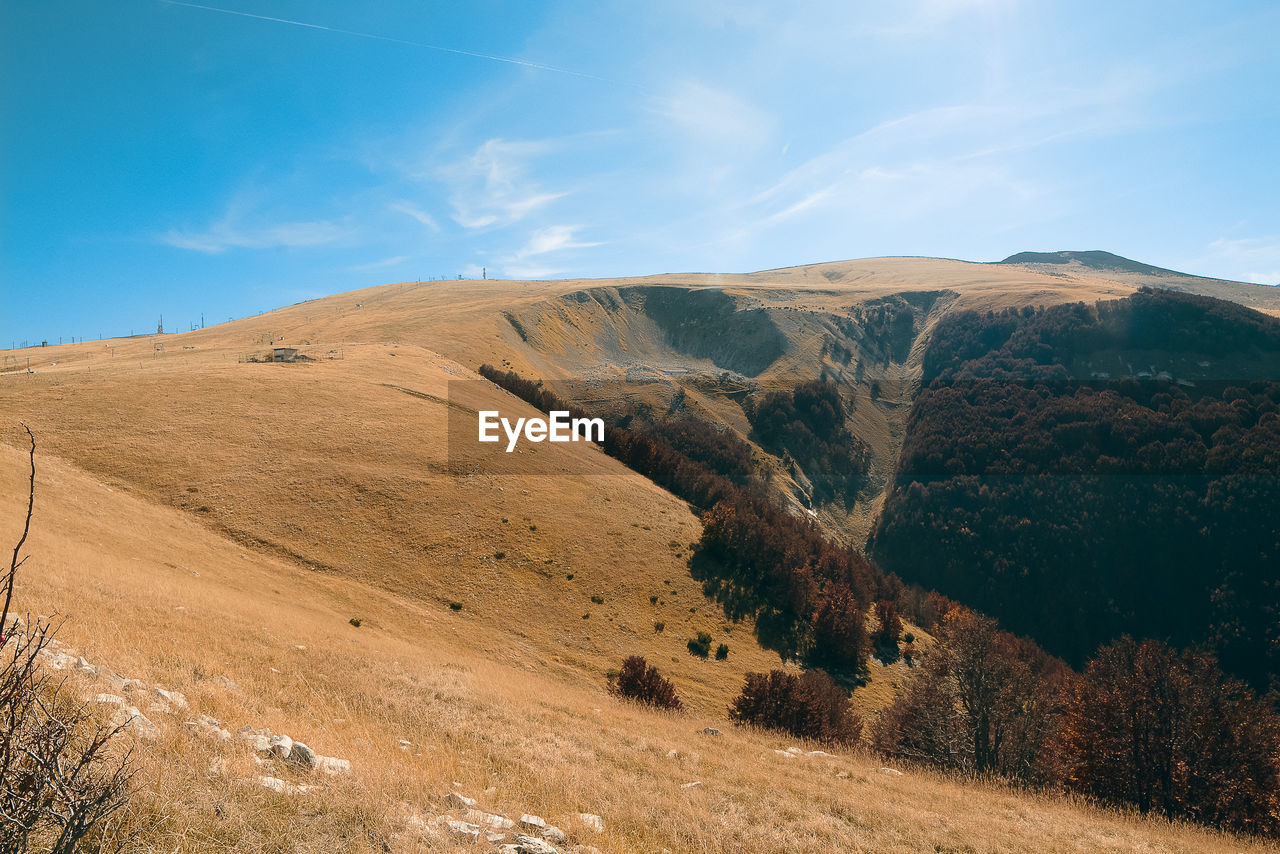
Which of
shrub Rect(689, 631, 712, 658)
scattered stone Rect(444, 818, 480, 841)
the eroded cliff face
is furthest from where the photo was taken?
the eroded cliff face

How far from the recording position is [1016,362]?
112438 millimetres

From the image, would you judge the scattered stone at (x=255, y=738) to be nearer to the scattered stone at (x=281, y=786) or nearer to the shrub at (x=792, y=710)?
the scattered stone at (x=281, y=786)

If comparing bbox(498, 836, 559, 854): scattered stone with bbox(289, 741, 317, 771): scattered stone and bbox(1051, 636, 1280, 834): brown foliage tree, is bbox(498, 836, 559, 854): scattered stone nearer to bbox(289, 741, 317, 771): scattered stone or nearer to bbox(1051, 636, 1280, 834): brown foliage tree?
bbox(289, 741, 317, 771): scattered stone

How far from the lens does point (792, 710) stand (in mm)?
25734

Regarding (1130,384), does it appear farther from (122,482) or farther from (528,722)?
(122,482)

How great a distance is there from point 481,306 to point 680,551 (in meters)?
98.5

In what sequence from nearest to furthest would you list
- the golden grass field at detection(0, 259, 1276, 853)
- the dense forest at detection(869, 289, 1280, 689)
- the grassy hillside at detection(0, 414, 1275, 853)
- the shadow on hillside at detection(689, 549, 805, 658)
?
the grassy hillside at detection(0, 414, 1275, 853) < the golden grass field at detection(0, 259, 1276, 853) < the shadow on hillside at detection(689, 549, 805, 658) < the dense forest at detection(869, 289, 1280, 689)

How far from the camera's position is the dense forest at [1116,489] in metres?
72.1

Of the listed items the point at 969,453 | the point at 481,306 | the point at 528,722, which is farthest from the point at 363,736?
the point at 481,306

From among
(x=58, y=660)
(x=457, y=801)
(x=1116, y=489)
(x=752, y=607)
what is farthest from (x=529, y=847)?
(x=1116, y=489)

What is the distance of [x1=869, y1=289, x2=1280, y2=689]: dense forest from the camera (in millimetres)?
72062

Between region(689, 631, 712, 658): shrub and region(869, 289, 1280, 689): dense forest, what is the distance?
5932 cm
